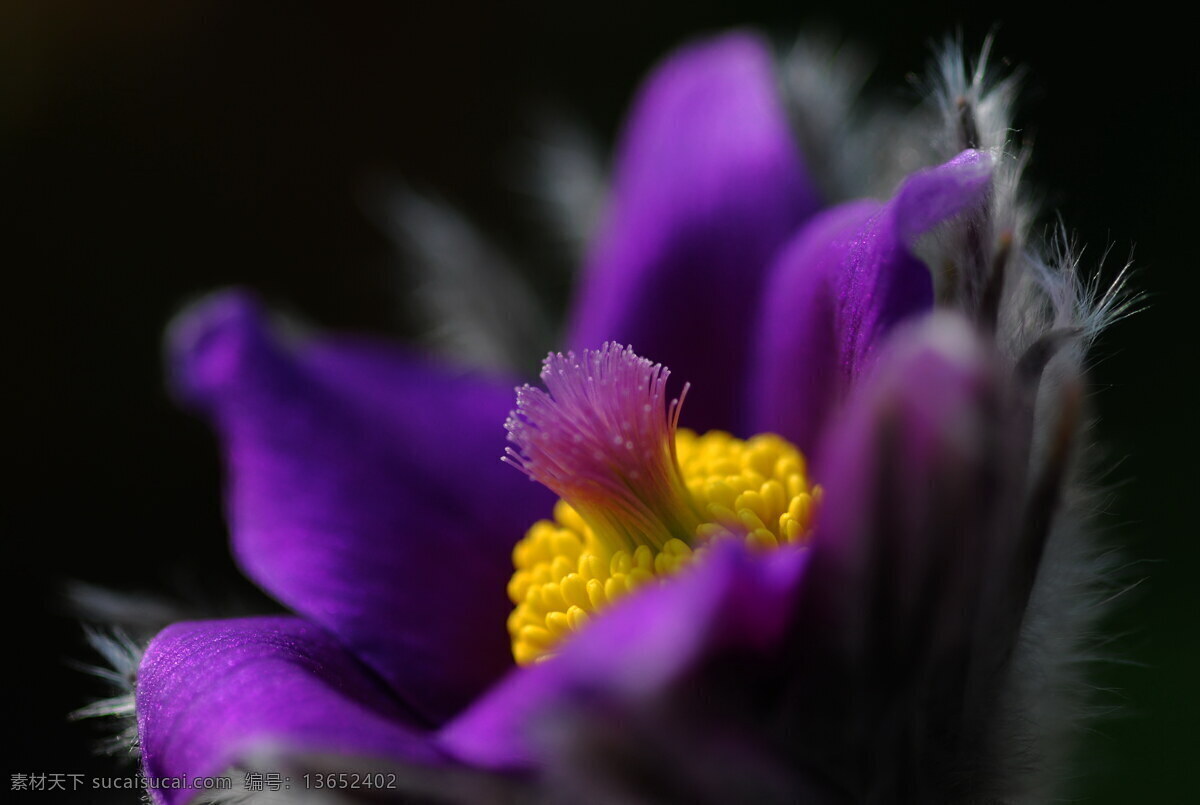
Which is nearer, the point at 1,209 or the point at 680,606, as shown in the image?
the point at 680,606

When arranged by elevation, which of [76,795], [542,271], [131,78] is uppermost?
[131,78]

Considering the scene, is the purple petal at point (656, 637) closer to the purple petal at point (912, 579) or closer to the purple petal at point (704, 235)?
the purple petal at point (912, 579)

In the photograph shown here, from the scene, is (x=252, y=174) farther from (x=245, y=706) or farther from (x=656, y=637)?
(x=656, y=637)

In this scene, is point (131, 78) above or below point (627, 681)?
above

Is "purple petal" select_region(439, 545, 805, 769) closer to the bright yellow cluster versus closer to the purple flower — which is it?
the purple flower

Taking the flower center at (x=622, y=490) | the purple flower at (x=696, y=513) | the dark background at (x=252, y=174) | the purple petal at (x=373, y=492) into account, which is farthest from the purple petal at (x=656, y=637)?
the dark background at (x=252, y=174)

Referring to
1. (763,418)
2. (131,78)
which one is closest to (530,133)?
(763,418)

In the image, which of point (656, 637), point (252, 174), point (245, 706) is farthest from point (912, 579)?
point (252, 174)

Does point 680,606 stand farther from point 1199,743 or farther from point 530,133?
point 1199,743
